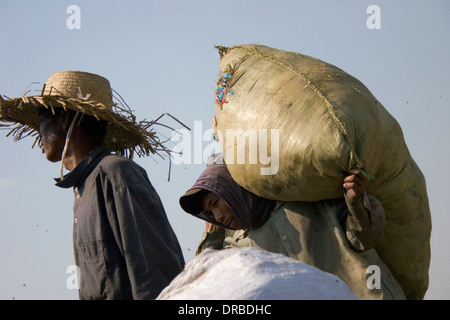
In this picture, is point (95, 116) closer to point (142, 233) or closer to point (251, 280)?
point (142, 233)

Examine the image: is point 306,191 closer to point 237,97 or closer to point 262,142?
point 262,142

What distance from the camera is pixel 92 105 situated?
404 cm

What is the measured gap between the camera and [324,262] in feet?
12.1

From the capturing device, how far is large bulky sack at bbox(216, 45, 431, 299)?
3.30m

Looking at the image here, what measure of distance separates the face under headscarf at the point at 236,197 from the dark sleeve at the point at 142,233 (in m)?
0.51

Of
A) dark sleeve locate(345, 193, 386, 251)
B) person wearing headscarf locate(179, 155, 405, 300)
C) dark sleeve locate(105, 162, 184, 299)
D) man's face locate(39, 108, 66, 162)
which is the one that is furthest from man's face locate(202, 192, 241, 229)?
man's face locate(39, 108, 66, 162)

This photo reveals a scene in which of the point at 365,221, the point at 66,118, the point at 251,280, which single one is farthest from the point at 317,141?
the point at 251,280

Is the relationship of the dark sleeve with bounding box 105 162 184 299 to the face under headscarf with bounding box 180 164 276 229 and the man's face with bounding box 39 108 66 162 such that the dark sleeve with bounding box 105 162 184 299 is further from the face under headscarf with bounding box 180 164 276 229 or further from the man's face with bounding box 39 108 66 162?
the man's face with bounding box 39 108 66 162

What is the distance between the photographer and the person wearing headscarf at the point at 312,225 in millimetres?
3475

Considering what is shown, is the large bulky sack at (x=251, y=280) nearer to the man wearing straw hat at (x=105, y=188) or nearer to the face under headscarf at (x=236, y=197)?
the man wearing straw hat at (x=105, y=188)

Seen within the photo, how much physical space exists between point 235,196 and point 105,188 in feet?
2.60

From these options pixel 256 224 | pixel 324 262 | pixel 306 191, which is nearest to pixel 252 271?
pixel 306 191

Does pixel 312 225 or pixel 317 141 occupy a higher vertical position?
pixel 317 141

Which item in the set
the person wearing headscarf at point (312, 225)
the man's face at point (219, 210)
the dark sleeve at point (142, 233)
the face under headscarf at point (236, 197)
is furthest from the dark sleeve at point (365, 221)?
the dark sleeve at point (142, 233)
